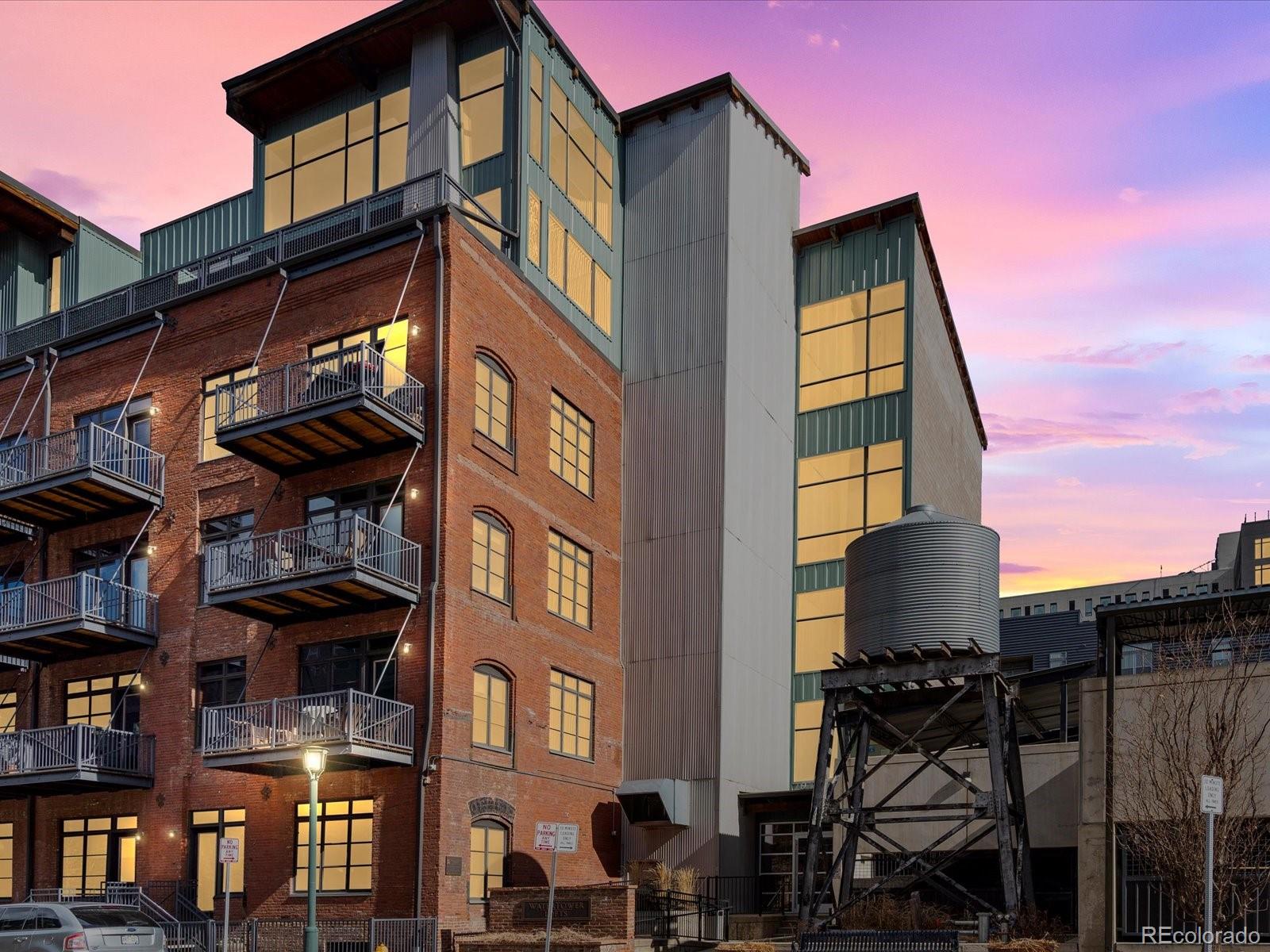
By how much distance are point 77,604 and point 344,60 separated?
17.0 m

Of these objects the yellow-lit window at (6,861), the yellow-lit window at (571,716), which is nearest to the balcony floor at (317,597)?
the yellow-lit window at (571,716)

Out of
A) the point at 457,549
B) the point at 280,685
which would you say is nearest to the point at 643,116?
the point at 457,549

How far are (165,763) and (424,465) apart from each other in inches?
412

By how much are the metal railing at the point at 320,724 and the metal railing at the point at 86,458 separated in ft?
26.0

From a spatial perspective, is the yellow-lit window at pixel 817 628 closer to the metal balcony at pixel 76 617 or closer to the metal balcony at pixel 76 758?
the metal balcony at pixel 76 617

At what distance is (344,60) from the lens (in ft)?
132

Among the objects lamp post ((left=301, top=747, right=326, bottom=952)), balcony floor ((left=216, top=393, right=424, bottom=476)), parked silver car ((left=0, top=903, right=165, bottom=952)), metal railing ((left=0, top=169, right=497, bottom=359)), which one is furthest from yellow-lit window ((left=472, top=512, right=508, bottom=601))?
parked silver car ((left=0, top=903, right=165, bottom=952))

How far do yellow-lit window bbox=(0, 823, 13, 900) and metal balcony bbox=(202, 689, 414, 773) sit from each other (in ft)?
31.7

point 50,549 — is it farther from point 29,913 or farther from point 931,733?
point 931,733

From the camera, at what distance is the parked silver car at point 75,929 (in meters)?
23.3

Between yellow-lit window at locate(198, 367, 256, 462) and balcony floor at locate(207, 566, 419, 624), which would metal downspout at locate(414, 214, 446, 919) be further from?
yellow-lit window at locate(198, 367, 256, 462)

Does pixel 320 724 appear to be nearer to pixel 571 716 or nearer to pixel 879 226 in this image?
pixel 571 716

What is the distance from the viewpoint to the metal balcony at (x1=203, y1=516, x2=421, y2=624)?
102ft

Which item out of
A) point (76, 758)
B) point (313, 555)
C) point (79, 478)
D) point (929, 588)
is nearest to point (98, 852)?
point (76, 758)
